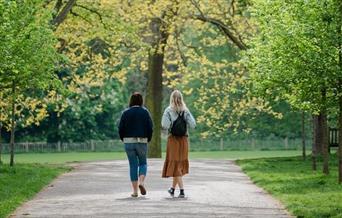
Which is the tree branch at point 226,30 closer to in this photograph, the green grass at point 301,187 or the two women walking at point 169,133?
the green grass at point 301,187

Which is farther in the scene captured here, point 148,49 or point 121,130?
point 148,49

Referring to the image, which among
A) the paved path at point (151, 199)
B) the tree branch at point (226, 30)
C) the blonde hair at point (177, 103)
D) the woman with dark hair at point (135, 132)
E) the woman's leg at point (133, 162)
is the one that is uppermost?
the tree branch at point (226, 30)

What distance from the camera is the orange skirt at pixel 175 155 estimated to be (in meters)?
19.0

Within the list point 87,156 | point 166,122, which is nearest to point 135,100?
point 166,122

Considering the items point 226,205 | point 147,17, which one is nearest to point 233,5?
point 147,17

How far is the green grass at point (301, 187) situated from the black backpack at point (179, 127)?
2.22 meters

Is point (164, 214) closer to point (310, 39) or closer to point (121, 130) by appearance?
point (121, 130)

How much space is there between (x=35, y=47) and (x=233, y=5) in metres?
15.4

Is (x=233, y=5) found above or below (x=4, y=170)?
above

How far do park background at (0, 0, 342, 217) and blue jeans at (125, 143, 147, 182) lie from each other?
2.17 m

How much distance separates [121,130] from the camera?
19.1 metres

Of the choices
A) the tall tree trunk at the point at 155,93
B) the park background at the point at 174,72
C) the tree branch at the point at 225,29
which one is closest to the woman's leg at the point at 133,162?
the park background at the point at 174,72

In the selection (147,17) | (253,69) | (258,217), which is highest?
(147,17)

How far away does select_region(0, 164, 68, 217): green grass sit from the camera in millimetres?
17420
